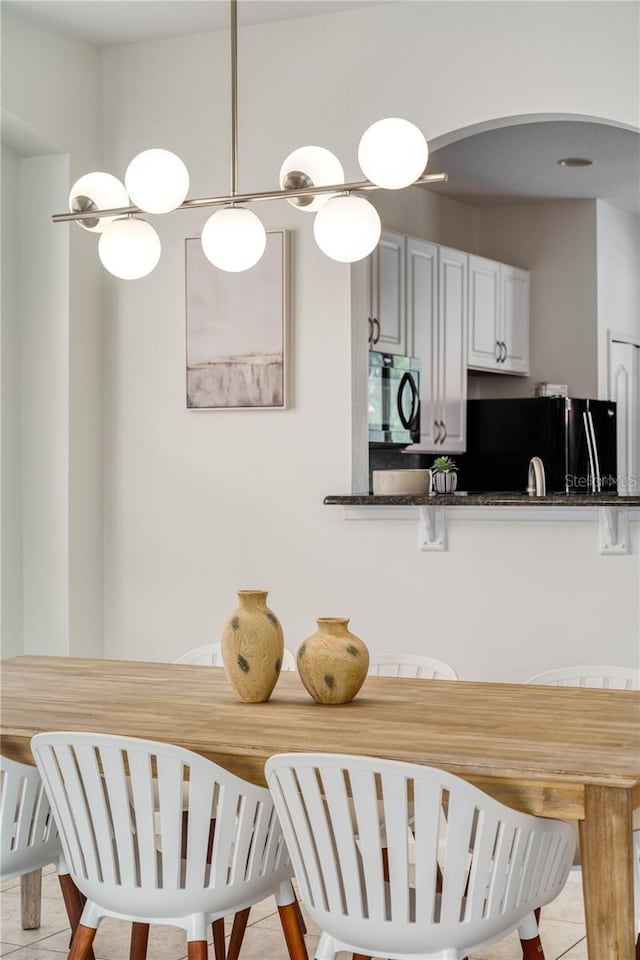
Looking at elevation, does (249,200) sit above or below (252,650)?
above

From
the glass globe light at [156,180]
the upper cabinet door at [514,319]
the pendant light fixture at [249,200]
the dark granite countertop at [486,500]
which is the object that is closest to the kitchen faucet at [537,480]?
the dark granite countertop at [486,500]

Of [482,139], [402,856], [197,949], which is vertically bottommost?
[197,949]

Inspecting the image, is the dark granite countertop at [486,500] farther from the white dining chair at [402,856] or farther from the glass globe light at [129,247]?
the white dining chair at [402,856]

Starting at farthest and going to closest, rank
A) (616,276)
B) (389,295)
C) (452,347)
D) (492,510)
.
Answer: (616,276), (452,347), (389,295), (492,510)

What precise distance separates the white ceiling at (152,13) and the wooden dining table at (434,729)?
8.04 ft

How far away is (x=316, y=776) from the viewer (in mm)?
2105

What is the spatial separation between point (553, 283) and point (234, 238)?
4.26 metres

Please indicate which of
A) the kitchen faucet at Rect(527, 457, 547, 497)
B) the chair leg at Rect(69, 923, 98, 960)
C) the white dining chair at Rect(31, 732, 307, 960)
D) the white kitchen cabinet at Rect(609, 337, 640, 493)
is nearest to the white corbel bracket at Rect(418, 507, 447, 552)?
the kitchen faucet at Rect(527, 457, 547, 497)

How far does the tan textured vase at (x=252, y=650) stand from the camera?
2824 millimetres

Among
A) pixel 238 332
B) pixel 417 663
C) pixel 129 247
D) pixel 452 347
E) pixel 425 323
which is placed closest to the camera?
pixel 129 247

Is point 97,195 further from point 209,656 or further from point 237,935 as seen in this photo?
point 237,935

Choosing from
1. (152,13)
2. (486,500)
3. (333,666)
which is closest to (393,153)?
(333,666)

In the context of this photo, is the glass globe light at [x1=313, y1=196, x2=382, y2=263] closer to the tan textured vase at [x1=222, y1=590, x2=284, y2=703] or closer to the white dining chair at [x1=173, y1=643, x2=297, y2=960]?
the tan textured vase at [x1=222, y1=590, x2=284, y2=703]

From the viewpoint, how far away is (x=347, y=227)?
2820 millimetres
